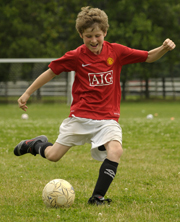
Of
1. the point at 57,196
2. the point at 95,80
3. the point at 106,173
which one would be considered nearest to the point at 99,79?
the point at 95,80

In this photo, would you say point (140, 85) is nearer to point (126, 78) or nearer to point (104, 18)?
point (126, 78)

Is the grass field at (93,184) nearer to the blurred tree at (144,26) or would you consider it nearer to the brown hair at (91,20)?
the brown hair at (91,20)

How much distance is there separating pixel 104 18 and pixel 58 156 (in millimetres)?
1805

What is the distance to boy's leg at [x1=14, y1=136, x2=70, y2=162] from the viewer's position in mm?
4914

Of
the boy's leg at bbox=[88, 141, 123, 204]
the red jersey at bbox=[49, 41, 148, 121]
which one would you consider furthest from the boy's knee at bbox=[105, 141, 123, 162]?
the red jersey at bbox=[49, 41, 148, 121]

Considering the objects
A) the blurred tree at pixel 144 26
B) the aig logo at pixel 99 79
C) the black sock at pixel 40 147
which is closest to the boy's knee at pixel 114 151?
the aig logo at pixel 99 79

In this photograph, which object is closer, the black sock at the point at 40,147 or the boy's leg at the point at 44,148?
the boy's leg at the point at 44,148

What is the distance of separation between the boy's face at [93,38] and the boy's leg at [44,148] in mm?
1287

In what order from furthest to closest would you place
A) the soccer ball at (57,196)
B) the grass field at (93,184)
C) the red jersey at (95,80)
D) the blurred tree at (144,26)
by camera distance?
the blurred tree at (144,26) < the red jersey at (95,80) < the soccer ball at (57,196) < the grass field at (93,184)

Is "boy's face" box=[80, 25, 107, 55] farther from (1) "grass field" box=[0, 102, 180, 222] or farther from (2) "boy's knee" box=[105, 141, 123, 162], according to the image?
(1) "grass field" box=[0, 102, 180, 222]

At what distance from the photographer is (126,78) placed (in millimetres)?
34438

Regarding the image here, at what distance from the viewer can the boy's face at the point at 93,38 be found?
181 inches

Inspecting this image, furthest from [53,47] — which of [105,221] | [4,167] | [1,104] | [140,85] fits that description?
[105,221]

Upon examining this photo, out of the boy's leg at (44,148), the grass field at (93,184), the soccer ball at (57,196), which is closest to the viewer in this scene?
the grass field at (93,184)
